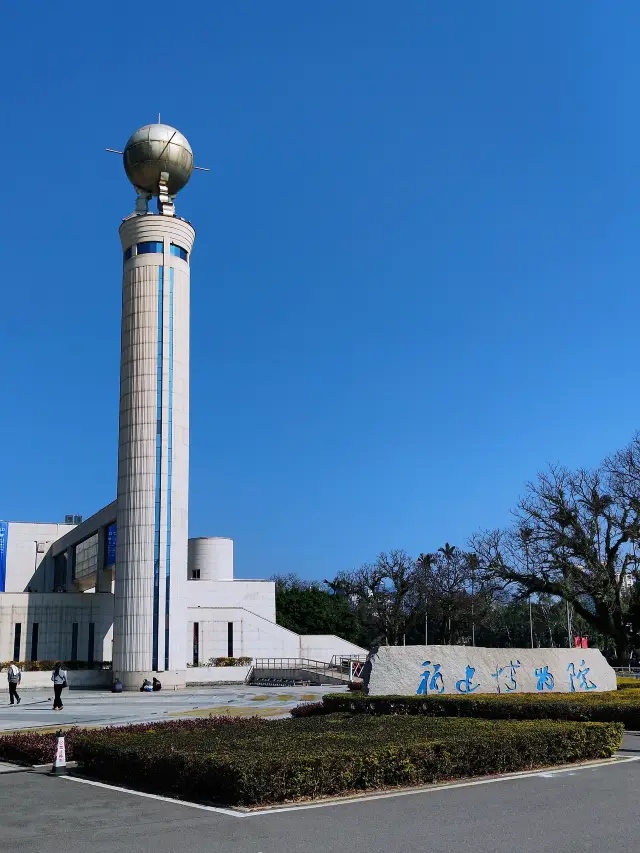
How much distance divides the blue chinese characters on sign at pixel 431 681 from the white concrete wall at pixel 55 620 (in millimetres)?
33893

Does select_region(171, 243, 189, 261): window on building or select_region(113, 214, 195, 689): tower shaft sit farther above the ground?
select_region(171, 243, 189, 261): window on building

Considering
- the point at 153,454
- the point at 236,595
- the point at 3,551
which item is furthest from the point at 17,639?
the point at 3,551

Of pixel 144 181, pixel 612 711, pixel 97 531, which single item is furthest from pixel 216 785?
pixel 97 531

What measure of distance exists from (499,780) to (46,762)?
675cm

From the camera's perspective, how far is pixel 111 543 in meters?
50.1

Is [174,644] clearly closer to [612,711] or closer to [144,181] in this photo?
[144,181]

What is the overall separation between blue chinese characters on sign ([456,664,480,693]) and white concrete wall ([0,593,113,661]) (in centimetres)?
3410

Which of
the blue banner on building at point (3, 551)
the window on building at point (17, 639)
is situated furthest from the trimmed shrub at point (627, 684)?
the blue banner on building at point (3, 551)

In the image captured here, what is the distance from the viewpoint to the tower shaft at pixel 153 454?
1650 inches

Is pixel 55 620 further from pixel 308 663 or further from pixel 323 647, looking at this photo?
pixel 323 647

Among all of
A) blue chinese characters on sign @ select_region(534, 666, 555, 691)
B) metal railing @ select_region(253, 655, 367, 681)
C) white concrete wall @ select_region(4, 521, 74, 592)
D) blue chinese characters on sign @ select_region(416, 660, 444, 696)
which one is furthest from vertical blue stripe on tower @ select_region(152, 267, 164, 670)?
white concrete wall @ select_region(4, 521, 74, 592)

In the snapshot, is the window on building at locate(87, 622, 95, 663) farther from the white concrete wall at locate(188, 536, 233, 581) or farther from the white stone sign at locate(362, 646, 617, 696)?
the white stone sign at locate(362, 646, 617, 696)

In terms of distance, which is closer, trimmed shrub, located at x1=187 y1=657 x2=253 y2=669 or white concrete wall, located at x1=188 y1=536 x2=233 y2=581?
trimmed shrub, located at x1=187 y1=657 x2=253 y2=669

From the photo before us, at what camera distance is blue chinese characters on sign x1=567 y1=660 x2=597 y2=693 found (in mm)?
22188
